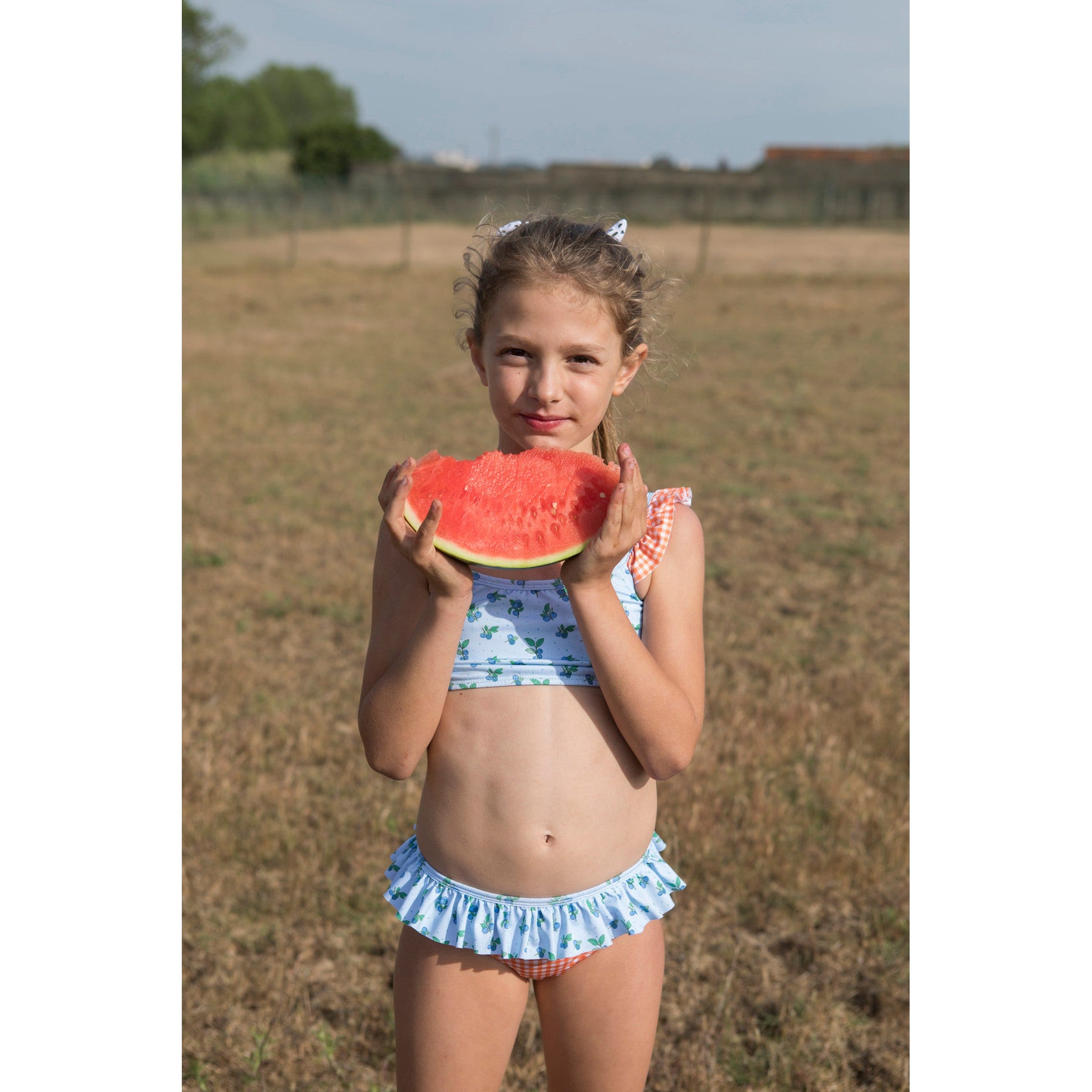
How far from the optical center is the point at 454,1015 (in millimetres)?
1700

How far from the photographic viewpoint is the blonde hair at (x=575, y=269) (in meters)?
1.69

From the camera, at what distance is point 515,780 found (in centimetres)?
168

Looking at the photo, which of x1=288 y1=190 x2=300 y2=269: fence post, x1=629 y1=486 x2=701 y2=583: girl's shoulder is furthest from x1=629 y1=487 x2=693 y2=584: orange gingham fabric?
x1=288 y1=190 x2=300 y2=269: fence post

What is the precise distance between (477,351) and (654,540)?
0.44m

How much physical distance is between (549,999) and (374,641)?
0.65 meters

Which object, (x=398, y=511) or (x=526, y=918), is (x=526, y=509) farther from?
(x=526, y=918)

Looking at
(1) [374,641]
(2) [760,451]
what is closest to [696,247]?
(2) [760,451]

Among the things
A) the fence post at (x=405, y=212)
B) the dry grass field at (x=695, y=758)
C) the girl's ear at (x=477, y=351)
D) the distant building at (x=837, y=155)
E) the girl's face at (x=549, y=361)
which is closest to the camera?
the girl's face at (x=549, y=361)

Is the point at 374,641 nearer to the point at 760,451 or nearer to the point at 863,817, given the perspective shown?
the point at 863,817

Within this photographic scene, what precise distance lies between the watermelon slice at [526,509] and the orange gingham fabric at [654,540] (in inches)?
6.6

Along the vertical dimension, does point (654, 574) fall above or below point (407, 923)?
above

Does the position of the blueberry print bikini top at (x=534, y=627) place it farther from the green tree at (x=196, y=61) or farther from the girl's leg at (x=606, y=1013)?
the green tree at (x=196, y=61)

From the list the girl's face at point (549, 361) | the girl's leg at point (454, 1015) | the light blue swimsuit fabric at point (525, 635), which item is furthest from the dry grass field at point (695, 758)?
the girl's leg at point (454, 1015)

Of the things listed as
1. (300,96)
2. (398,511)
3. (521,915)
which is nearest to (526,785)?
(521,915)
